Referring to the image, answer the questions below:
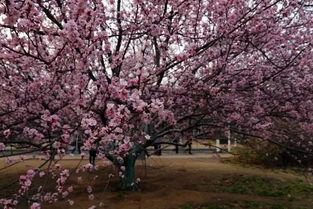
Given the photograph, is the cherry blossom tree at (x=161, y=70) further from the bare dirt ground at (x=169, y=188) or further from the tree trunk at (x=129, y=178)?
the bare dirt ground at (x=169, y=188)

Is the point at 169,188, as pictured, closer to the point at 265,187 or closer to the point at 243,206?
the point at 243,206

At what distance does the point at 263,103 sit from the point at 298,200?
337 centimetres

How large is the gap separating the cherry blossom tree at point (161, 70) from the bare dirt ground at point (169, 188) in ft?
3.02

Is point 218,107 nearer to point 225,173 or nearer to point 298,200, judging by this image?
point 298,200

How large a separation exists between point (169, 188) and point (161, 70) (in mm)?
7048

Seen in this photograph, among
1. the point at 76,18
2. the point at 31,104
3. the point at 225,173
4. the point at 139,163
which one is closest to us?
the point at 76,18

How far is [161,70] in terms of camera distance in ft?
24.6

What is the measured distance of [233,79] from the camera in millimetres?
10945

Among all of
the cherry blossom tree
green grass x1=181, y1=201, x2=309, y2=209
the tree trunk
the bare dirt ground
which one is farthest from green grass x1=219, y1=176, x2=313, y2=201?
the tree trunk

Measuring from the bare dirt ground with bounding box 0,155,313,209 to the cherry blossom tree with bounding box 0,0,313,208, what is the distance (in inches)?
36.2

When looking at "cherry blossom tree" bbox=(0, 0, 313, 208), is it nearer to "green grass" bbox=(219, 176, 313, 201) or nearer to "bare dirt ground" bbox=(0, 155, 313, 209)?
"bare dirt ground" bbox=(0, 155, 313, 209)

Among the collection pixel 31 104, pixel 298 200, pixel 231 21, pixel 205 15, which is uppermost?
pixel 205 15

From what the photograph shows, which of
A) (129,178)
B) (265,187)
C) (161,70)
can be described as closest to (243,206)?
(265,187)

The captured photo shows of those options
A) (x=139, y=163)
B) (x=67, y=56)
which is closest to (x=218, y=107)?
(x=67, y=56)
